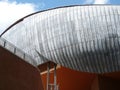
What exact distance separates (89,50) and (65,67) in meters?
3.09

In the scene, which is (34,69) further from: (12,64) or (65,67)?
(65,67)

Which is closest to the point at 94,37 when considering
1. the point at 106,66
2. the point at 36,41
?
the point at 106,66

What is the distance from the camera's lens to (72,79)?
3012 cm

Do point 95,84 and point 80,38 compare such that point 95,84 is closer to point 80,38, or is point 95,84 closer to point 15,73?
point 80,38

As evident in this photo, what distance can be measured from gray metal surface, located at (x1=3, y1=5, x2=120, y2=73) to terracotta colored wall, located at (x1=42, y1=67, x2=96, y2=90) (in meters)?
1.64

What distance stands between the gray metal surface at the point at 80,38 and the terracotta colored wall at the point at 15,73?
1458cm

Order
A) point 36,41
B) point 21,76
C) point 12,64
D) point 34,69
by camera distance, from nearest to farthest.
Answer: point 12,64 → point 21,76 → point 34,69 → point 36,41

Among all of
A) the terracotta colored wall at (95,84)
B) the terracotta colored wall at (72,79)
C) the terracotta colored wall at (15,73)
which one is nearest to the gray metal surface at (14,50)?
the terracotta colored wall at (15,73)

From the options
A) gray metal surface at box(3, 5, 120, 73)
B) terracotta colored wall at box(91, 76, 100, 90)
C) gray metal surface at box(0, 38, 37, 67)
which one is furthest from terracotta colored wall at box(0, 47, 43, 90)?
terracotta colored wall at box(91, 76, 100, 90)

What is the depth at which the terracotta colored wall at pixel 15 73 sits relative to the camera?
1048cm

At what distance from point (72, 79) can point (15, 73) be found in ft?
62.8

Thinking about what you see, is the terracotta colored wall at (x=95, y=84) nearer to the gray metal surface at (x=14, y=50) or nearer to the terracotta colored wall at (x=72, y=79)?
the terracotta colored wall at (x=72, y=79)

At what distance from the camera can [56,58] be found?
2845cm

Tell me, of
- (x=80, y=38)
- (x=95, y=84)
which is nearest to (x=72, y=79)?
(x=95, y=84)
